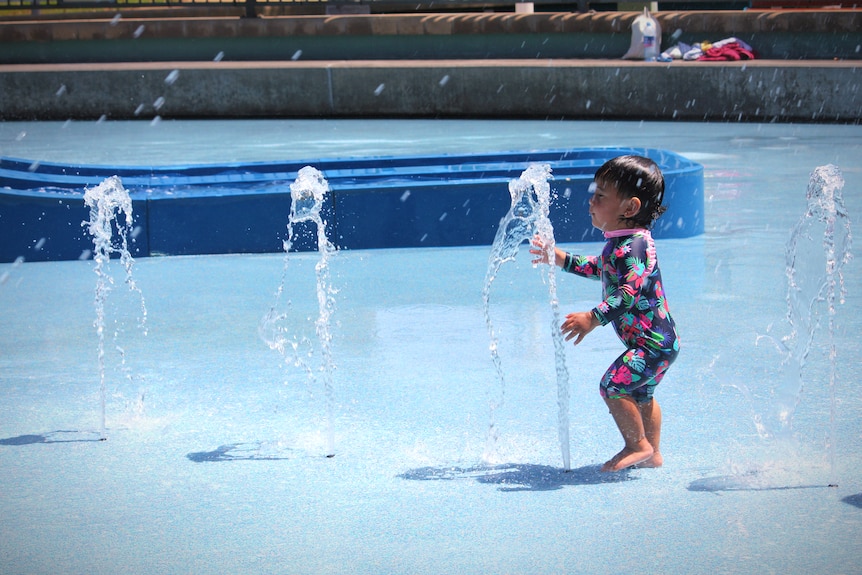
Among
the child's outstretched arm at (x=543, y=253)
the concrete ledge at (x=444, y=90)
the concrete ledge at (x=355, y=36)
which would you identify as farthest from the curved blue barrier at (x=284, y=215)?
the concrete ledge at (x=355, y=36)

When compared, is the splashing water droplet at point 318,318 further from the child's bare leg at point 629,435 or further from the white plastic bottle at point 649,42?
the white plastic bottle at point 649,42

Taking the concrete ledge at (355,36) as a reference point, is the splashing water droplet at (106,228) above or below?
below

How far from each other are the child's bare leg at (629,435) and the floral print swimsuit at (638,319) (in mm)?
34

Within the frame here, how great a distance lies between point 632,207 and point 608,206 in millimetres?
74

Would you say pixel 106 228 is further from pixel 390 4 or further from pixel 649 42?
pixel 390 4

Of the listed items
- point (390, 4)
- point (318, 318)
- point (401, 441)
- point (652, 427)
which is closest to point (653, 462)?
point (652, 427)

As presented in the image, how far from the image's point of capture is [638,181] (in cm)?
338

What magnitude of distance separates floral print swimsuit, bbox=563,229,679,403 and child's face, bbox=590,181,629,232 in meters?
0.03

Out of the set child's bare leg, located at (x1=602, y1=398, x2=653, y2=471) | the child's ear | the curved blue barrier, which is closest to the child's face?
the child's ear

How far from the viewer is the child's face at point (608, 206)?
3.41 m

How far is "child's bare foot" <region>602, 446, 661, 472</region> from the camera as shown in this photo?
11.4 feet

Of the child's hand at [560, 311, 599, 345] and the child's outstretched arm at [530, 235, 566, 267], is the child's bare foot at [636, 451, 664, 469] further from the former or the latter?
the child's outstretched arm at [530, 235, 566, 267]

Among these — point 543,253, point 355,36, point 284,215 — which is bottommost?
point 543,253

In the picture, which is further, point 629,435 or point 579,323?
point 629,435
